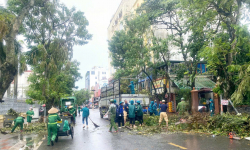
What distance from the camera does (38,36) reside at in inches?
925

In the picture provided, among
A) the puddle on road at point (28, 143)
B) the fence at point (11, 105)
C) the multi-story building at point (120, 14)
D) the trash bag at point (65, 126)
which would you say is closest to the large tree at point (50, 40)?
the fence at point (11, 105)

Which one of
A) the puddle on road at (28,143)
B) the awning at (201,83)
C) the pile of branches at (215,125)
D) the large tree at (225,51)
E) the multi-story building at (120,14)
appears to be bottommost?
the puddle on road at (28,143)

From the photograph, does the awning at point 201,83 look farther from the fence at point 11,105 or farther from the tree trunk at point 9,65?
the fence at point 11,105

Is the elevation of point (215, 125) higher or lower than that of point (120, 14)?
lower

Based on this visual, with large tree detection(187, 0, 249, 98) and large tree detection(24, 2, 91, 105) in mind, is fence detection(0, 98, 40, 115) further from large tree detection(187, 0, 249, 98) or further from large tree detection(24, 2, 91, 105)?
large tree detection(187, 0, 249, 98)

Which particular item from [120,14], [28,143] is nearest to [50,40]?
[28,143]

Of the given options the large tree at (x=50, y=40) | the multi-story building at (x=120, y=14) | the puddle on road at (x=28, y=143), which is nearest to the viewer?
the puddle on road at (x=28, y=143)

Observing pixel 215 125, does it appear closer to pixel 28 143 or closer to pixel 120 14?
Answer: pixel 28 143

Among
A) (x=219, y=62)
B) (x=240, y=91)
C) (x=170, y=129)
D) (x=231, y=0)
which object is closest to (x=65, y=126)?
(x=170, y=129)

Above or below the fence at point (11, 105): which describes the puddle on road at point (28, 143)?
below

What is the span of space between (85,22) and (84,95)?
244ft

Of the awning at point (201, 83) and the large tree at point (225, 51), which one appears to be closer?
the large tree at point (225, 51)

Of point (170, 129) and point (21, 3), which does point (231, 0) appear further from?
point (21, 3)

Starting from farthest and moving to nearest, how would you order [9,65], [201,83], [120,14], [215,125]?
[120,14]
[201,83]
[9,65]
[215,125]
